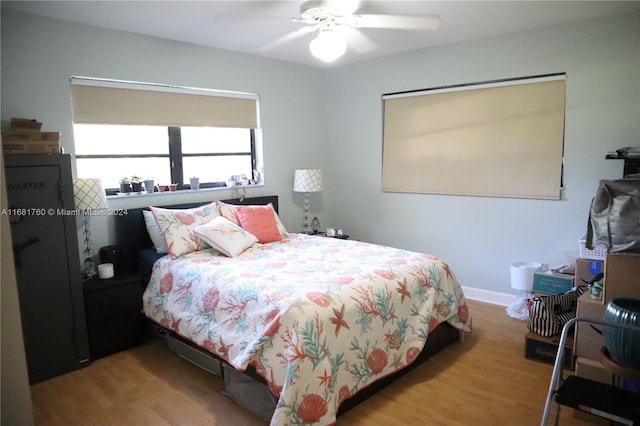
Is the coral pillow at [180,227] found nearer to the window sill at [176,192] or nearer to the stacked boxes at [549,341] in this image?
the window sill at [176,192]

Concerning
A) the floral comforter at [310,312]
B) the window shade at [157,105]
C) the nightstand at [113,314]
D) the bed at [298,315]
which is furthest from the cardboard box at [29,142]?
the floral comforter at [310,312]

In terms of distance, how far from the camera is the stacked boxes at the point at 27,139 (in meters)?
2.60

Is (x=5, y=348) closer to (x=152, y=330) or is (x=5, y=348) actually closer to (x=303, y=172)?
(x=152, y=330)

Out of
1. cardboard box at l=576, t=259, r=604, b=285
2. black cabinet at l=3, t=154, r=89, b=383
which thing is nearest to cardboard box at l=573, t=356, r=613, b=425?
cardboard box at l=576, t=259, r=604, b=285

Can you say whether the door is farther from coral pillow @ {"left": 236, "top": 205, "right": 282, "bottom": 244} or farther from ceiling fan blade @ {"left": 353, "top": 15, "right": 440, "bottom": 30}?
ceiling fan blade @ {"left": 353, "top": 15, "right": 440, "bottom": 30}

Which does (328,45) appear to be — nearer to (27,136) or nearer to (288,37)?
(288,37)

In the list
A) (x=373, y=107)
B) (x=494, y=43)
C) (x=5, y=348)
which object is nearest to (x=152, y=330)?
(x=5, y=348)

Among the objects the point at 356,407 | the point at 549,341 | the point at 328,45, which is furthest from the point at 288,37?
the point at 549,341

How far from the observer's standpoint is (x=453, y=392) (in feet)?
8.20

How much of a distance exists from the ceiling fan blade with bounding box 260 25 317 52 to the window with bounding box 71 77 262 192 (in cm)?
56

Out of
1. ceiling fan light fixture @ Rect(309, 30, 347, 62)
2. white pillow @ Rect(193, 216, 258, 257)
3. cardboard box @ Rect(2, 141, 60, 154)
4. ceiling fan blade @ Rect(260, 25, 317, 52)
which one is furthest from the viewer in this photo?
ceiling fan blade @ Rect(260, 25, 317, 52)

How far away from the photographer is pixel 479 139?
3928mm

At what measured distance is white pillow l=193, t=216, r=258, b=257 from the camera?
3.21 meters

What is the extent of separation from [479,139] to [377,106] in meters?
1.22
